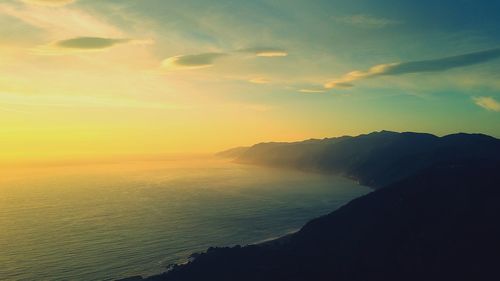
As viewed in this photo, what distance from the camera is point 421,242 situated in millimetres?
95750

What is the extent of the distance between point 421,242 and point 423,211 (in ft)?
43.4

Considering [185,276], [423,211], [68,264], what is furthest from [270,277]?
[68,264]

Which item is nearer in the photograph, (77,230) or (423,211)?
(423,211)

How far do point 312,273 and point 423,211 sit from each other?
37.1m

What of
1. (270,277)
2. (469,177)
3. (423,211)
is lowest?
(270,277)

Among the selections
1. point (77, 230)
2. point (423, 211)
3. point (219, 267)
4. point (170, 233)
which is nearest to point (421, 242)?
point (423, 211)

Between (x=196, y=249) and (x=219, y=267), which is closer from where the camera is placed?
(x=219, y=267)

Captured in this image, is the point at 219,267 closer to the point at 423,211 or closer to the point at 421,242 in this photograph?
the point at 421,242

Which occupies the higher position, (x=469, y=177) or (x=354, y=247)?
(x=469, y=177)

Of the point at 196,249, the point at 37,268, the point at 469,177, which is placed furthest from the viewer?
the point at 196,249

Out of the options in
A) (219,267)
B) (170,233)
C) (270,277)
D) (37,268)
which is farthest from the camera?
(170,233)

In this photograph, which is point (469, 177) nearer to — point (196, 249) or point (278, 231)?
point (278, 231)

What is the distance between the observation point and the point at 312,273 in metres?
93.1

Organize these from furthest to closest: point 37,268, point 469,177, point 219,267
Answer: point 469,177, point 37,268, point 219,267
